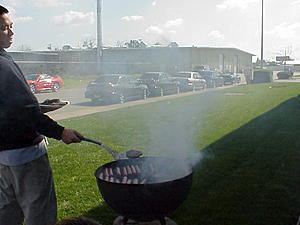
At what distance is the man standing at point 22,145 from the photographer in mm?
1908

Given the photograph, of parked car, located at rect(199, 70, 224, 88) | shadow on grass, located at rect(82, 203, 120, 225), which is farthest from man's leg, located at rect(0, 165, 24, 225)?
parked car, located at rect(199, 70, 224, 88)

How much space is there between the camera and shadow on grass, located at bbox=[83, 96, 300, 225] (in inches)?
128

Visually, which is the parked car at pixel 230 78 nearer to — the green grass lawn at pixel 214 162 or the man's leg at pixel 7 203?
the green grass lawn at pixel 214 162

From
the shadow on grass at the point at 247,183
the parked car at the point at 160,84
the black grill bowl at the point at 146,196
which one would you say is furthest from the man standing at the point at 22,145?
the parked car at the point at 160,84

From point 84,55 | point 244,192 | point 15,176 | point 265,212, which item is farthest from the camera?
point 84,55

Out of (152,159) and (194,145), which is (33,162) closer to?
(152,159)

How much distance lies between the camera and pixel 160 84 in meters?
16.6

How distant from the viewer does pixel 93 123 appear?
27.9 ft

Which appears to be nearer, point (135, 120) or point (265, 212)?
point (265, 212)

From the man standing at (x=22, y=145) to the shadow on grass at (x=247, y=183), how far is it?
1574 mm

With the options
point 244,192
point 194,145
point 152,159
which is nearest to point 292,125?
point 194,145

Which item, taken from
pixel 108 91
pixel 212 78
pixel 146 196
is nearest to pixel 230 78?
pixel 212 78

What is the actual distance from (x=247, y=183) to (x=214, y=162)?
86 cm

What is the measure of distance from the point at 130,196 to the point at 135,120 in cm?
662
